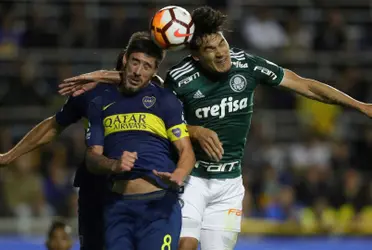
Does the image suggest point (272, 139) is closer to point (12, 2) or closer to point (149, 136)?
point (12, 2)

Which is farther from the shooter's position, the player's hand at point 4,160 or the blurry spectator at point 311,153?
the blurry spectator at point 311,153

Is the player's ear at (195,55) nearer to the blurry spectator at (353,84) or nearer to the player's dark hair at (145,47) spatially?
the player's dark hair at (145,47)

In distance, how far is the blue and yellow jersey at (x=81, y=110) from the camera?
22.2 ft

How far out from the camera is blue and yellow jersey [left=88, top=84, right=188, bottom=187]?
6.56 m

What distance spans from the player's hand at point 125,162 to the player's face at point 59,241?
1.73 m

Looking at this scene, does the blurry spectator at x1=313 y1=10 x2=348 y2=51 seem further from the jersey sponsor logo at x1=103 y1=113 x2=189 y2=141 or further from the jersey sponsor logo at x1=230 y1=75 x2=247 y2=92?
the jersey sponsor logo at x1=103 y1=113 x2=189 y2=141

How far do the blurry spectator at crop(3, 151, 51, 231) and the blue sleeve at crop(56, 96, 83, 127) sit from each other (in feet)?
20.1

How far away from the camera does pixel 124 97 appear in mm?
6652

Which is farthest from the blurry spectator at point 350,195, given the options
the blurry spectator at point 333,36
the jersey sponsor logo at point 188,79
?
the jersey sponsor logo at point 188,79

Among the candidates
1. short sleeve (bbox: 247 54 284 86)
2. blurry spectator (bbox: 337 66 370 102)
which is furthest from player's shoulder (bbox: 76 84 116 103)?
blurry spectator (bbox: 337 66 370 102)

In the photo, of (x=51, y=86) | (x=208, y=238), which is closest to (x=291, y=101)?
Result: (x=51, y=86)

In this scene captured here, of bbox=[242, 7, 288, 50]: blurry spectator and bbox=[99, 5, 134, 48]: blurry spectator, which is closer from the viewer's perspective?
bbox=[99, 5, 134, 48]: blurry spectator

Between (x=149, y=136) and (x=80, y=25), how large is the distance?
9.28 m

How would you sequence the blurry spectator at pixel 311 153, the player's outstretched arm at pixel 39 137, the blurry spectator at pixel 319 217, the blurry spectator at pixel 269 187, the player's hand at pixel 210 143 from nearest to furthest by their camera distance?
the player's hand at pixel 210 143 < the player's outstretched arm at pixel 39 137 < the blurry spectator at pixel 319 217 < the blurry spectator at pixel 269 187 < the blurry spectator at pixel 311 153
